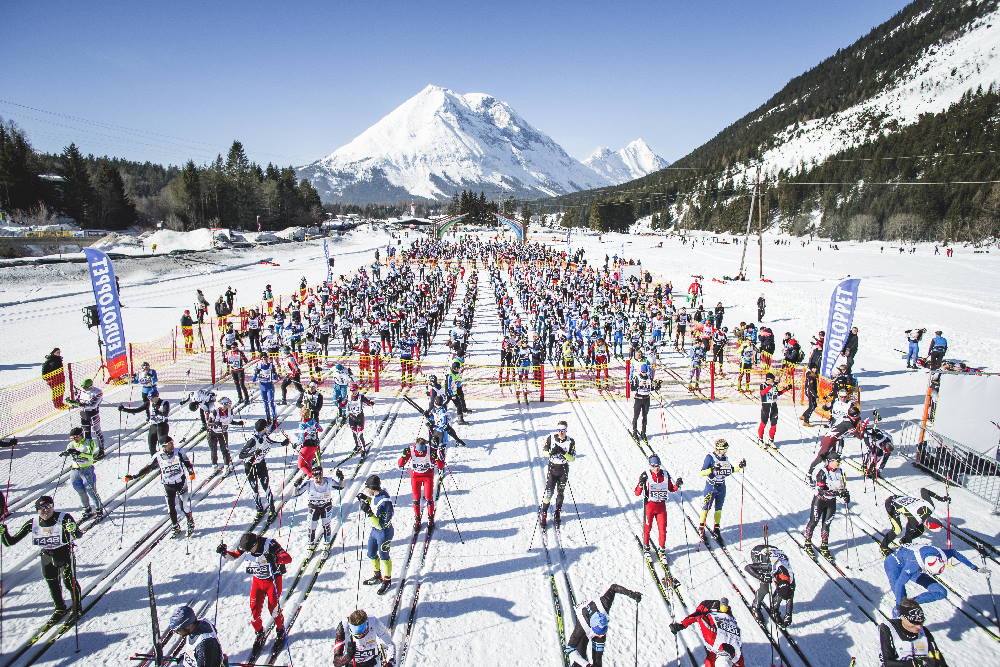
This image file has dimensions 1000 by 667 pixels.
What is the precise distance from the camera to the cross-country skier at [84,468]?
7402 mm

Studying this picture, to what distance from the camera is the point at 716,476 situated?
23.6 ft

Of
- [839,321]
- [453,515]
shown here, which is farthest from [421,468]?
[839,321]

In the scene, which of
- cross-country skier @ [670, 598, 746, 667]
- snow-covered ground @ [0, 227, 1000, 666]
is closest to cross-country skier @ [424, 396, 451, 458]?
snow-covered ground @ [0, 227, 1000, 666]

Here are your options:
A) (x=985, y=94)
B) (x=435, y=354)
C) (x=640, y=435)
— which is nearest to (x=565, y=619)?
(x=640, y=435)

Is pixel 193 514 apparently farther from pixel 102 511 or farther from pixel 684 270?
pixel 684 270

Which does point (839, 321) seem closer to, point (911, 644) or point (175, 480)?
point (911, 644)

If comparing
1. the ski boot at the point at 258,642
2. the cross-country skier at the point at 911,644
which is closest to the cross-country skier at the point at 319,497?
the ski boot at the point at 258,642

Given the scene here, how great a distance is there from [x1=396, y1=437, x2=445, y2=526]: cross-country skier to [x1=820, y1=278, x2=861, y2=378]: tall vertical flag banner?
37.5 feet

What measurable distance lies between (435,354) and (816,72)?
8541 inches

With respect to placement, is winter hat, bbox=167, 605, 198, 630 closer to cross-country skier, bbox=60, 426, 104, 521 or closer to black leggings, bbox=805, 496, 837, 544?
cross-country skier, bbox=60, 426, 104, 521

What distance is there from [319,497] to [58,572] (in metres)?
3.09

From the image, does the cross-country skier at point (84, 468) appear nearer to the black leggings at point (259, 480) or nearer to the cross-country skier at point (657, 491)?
the black leggings at point (259, 480)

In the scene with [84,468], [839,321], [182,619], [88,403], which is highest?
[839,321]

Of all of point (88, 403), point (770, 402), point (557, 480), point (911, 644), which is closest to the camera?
point (911, 644)
